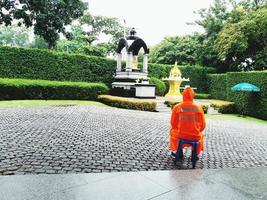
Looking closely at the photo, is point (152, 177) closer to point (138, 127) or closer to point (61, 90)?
point (138, 127)

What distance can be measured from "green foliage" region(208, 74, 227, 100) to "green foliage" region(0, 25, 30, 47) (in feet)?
229

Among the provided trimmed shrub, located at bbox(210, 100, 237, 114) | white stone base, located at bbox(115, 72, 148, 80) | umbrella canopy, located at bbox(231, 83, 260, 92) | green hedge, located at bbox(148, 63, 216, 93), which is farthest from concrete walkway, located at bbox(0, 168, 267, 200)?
green hedge, located at bbox(148, 63, 216, 93)

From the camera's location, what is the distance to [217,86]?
28.4m

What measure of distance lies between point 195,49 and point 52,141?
30.5 meters

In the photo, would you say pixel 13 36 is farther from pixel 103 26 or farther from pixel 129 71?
pixel 129 71

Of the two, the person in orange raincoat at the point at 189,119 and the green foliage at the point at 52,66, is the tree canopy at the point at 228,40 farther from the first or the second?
the person in orange raincoat at the point at 189,119

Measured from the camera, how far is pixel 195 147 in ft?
19.1

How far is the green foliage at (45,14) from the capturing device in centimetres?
1101

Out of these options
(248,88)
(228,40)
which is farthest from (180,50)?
(248,88)

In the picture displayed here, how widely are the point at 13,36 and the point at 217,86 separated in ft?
255

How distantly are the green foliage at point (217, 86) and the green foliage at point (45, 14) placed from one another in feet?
61.6

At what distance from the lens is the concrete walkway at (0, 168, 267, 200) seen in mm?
4031

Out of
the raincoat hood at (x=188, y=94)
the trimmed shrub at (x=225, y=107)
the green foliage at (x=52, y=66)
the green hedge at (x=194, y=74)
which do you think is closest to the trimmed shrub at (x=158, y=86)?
the green hedge at (x=194, y=74)

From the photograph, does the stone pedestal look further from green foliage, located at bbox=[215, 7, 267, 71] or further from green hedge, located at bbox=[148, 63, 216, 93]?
green foliage, located at bbox=[215, 7, 267, 71]
